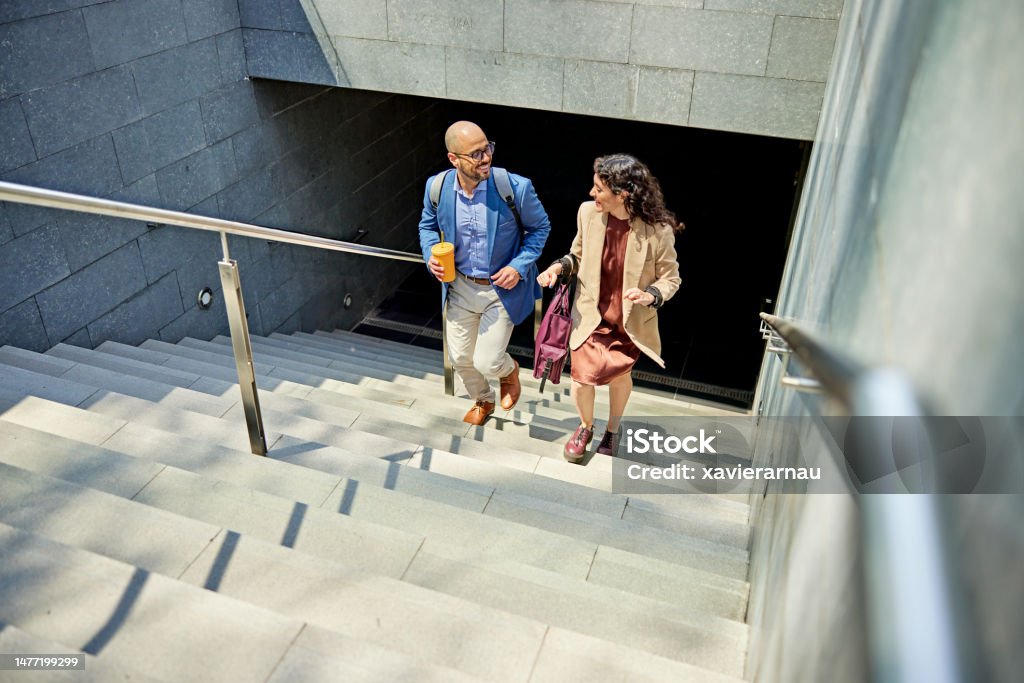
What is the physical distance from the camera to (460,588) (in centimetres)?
242

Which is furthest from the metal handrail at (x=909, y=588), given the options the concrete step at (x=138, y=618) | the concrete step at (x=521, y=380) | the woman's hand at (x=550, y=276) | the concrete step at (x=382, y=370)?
the concrete step at (x=382, y=370)

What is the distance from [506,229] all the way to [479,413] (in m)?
1.13

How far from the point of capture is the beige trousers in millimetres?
3975

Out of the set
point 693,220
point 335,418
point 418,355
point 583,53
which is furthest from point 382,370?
point 693,220

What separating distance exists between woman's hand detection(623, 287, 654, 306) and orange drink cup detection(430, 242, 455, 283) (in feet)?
2.76

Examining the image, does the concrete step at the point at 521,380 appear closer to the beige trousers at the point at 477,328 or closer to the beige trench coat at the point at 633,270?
the beige trousers at the point at 477,328

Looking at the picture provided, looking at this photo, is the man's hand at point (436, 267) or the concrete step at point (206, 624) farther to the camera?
the man's hand at point (436, 267)

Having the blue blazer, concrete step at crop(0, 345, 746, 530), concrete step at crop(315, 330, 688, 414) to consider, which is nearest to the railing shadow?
concrete step at crop(0, 345, 746, 530)

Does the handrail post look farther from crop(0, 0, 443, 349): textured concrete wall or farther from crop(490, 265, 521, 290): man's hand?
crop(0, 0, 443, 349): textured concrete wall

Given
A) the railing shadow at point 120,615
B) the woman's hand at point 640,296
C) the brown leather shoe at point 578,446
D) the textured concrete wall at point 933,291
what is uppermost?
the textured concrete wall at point 933,291

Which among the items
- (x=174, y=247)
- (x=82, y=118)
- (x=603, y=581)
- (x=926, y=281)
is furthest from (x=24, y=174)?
(x=926, y=281)

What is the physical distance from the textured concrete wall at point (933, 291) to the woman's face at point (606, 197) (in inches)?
54.5

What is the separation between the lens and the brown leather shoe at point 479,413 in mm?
4434

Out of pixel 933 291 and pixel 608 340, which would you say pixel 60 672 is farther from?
pixel 608 340
